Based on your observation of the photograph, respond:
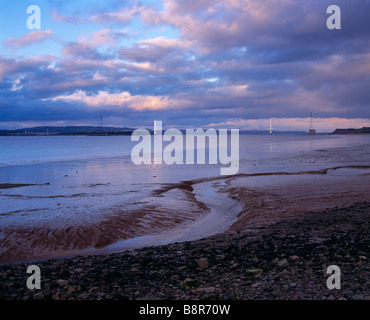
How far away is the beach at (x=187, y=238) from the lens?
247 inches

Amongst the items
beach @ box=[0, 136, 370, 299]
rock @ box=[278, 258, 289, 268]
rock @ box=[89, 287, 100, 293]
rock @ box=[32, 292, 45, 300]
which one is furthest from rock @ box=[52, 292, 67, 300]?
rock @ box=[278, 258, 289, 268]

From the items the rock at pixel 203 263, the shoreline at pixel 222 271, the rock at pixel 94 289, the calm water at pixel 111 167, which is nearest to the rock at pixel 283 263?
the shoreline at pixel 222 271

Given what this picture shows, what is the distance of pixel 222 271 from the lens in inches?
275

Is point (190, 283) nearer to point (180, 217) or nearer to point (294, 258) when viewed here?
point (294, 258)

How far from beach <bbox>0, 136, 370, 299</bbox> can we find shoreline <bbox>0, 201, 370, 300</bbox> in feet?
0.08

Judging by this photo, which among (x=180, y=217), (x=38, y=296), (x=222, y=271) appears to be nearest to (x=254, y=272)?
(x=222, y=271)

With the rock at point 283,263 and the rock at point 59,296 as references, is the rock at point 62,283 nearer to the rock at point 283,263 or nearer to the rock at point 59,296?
the rock at point 59,296

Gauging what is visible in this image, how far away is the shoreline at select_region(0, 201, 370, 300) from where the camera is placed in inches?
231

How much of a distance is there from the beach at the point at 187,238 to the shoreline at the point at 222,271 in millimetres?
24

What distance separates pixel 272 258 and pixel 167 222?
7.67m

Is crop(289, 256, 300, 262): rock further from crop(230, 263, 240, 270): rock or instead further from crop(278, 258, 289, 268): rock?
crop(230, 263, 240, 270): rock
